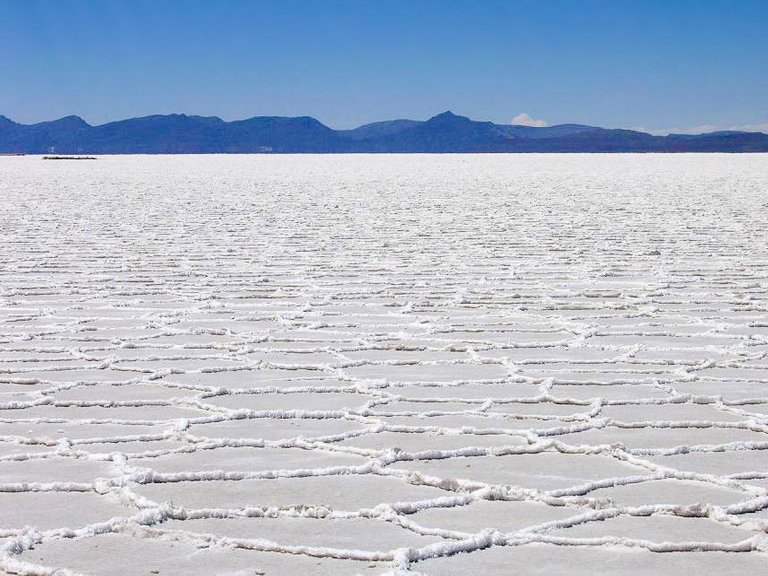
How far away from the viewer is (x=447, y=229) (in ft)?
27.5

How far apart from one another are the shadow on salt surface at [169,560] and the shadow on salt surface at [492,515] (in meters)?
0.21

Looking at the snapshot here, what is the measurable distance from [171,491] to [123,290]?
9.72ft

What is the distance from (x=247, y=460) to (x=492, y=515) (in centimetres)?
57

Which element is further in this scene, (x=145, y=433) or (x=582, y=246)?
(x=582, y=246)

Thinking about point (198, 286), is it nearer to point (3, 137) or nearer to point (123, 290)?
point (123, 290)

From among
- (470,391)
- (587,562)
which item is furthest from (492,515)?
(470,391)

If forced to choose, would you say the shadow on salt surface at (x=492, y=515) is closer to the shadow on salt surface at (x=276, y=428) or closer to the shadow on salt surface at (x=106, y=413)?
the shadow on salt surface at (x=276, y=428)

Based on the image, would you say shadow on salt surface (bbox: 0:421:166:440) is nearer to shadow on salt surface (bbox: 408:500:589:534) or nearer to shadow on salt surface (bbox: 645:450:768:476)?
shadow on salt surface (bbox: 408:500:589:534)

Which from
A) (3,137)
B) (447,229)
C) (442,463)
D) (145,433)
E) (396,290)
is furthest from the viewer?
(3,137)

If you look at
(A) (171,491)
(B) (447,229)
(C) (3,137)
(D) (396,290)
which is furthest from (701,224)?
(C) (3,137)

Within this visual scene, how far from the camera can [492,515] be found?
6.23ft

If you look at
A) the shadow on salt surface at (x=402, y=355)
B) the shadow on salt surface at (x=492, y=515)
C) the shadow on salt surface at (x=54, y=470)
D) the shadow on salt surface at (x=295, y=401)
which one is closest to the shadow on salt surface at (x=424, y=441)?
the shadow on salt surface at (x=295, y=401)

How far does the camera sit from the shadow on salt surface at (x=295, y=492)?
1.96 m

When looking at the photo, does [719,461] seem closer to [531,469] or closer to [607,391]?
[531,469]
